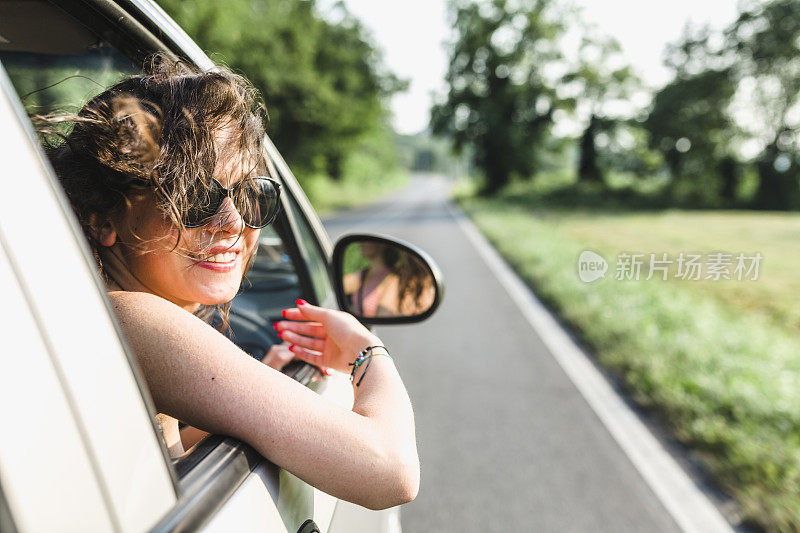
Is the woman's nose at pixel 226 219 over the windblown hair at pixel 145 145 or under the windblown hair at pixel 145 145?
under

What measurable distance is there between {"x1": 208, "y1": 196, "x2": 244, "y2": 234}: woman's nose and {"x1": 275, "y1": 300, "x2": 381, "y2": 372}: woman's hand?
0.26 metres

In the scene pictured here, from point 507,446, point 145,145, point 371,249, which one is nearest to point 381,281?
point 371,249

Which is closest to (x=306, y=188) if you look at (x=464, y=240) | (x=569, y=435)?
(x=464, y=240)

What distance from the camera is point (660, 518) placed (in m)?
2.82

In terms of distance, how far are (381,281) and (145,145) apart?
941mm

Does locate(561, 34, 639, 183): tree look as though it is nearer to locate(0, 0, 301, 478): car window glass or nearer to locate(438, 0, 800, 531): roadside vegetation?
locate(438, 0, 800, 531): roadside vegetation

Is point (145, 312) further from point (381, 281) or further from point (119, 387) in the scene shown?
point (381, 281)

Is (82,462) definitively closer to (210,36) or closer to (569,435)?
(569,435)

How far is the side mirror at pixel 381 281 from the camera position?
1.69 meters

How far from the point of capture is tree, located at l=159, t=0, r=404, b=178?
48.6 feet

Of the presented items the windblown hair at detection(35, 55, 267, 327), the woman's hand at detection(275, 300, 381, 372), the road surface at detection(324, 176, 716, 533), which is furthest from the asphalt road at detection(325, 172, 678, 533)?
the windblown hair at detection(35, 55, 267, 327)

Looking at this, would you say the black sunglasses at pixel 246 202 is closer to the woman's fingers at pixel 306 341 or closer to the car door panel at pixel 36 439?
the woman's fingers at pixel 306 341

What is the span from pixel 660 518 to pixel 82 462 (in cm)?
302

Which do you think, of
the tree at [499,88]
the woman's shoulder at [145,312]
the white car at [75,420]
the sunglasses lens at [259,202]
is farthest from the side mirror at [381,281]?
the tree at [499,88]
